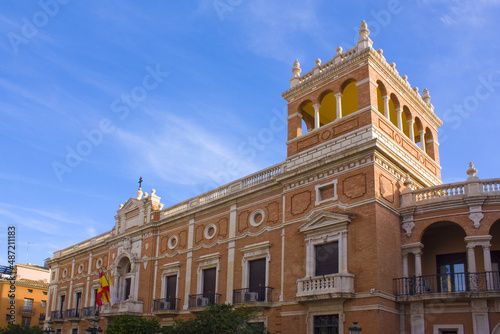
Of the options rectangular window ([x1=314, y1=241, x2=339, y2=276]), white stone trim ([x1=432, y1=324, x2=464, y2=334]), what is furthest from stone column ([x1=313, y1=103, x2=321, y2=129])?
white stone trim ([x1=432, y1=324, x2=464, y2=334])

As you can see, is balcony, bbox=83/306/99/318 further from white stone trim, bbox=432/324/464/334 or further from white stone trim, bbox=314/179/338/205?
white stone trim, bbox=432/324/464/334

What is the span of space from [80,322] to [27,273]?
25.8 metres

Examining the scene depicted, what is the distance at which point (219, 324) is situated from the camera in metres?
19.2

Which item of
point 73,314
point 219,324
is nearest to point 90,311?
point 73,314

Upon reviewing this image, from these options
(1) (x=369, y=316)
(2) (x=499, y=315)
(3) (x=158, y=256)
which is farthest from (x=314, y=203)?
(3) (x=158, y=256)

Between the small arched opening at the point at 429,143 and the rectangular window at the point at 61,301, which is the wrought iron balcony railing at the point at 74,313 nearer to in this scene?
the rectangular window at the point at 61,301

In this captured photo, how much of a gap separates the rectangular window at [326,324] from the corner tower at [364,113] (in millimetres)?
6208

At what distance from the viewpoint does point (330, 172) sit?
859 inches

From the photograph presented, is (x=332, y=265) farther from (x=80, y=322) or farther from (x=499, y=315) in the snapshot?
(x=80, y=322)

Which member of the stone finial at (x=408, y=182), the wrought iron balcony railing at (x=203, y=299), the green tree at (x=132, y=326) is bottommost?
the green tree at (x=132, y=326)

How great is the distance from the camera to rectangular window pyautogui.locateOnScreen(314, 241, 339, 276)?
20594mm

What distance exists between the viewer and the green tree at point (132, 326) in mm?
24734

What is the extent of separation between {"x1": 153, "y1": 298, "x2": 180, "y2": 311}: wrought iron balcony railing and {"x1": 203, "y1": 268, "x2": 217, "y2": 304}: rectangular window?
2.15 metres

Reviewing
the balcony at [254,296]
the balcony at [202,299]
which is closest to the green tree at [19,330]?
A: the balcony at [202,299]
